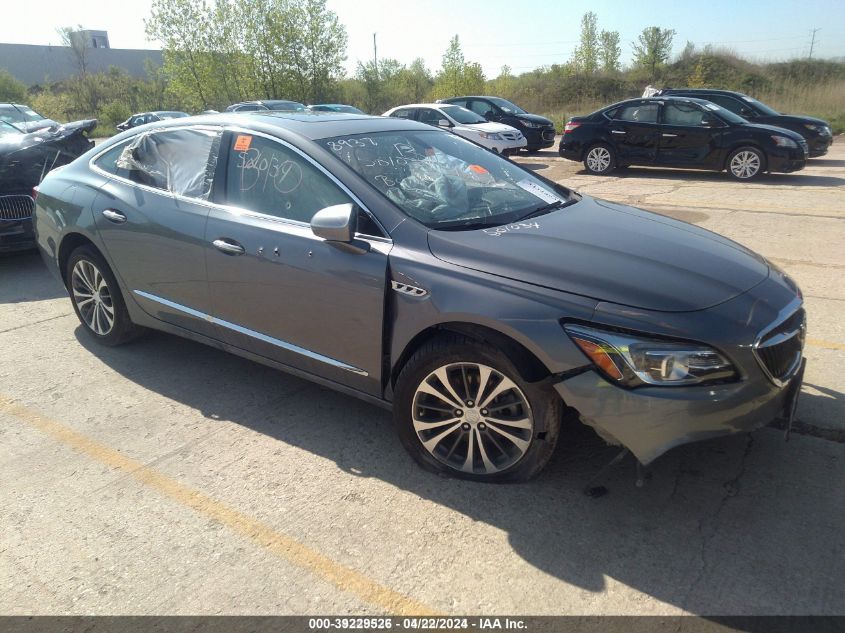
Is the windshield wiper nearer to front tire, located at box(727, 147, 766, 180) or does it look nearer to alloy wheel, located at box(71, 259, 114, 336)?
alloy wheel, located at box(71, 259, 114, 336)

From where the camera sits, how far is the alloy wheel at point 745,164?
12.3 metres

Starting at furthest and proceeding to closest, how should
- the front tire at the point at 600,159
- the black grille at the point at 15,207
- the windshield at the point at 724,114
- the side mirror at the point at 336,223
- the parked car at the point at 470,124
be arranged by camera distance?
the parked car at the point at 470,124, the front tire at the point at 600,159, the windshield at the point at 724,114, the black grille at the point at 15,207, the side mirror at the point at 336,223

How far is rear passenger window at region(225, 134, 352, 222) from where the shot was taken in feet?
11.3

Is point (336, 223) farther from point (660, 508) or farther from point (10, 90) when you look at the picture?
point (10, 90)

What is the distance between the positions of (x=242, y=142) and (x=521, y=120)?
1563cm

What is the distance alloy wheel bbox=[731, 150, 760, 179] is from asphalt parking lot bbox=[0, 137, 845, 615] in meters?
9.22

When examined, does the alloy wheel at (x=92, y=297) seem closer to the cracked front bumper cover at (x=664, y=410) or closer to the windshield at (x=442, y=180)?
the windshield at (x=442, y=180)

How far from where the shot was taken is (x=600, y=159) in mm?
14188

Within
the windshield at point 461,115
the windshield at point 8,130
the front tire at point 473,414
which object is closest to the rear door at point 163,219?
the front tire at point 473,414

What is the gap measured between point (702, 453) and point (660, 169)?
12721mm

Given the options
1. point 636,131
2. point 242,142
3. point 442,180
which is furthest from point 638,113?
point 242,142

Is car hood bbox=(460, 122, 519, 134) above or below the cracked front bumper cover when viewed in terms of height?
above

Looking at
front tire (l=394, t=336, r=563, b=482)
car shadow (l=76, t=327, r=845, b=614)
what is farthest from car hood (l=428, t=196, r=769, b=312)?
car shadow (l=76, t=327, r=845, b=614)

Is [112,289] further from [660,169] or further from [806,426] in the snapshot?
[660,169]
